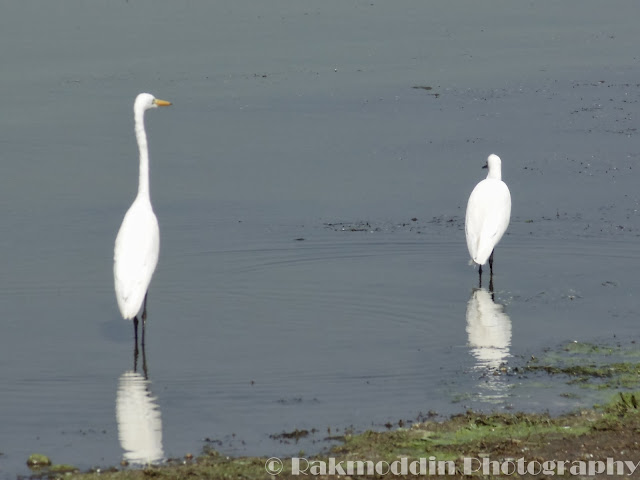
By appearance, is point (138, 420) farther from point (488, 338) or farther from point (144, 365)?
point (488, 338)

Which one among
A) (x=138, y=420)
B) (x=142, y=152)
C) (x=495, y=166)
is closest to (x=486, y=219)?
(x=495, y=166)

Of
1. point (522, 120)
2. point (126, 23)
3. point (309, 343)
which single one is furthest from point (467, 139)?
point (126, 23)

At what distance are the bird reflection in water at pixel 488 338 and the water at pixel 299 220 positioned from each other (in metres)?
0.05

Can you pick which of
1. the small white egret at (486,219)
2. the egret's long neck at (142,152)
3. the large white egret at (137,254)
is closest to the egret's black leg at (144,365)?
the large white egret at (137,254)

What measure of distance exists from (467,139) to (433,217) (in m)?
4.08

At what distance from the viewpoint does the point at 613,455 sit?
290 inches

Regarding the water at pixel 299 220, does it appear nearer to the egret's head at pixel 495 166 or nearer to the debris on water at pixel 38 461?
the debris on water at pixel 38 461

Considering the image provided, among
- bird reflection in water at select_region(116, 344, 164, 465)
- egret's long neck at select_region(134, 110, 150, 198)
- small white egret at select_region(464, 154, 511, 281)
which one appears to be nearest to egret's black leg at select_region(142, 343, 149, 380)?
bird reflection in water at select_region(116, 344, 164, 465)

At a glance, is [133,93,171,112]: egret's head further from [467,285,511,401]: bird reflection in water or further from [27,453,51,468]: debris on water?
[27,453,51,468]: debris on water

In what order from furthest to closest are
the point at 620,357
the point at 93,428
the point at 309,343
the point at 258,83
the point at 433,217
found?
the point at 258,83, the point at 433,217, the point at 309,343, the point at 620,357, the point at 93,428

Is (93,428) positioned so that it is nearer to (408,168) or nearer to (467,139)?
(408,168)

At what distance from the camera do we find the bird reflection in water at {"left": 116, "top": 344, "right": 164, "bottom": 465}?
26.6 feet

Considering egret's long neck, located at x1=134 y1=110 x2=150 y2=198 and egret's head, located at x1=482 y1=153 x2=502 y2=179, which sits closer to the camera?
egret's long neck, located at x1=134 y1=110 x2=150 y2=198

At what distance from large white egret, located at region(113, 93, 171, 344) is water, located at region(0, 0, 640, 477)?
18.7 inches
